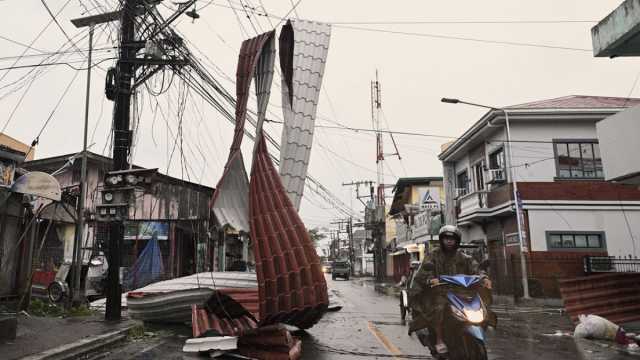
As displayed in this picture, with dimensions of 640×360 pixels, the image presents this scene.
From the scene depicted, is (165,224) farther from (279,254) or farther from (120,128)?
(279,254)

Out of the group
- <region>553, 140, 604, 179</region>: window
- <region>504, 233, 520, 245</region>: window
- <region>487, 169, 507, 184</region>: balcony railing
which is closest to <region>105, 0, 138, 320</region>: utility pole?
<region>504, 233, 520, 245</region>: window

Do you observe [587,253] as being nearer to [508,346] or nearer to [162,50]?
[508,346]

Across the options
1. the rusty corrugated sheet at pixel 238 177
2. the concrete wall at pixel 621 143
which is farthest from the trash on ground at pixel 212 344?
the concrete wall at pixel 621 143

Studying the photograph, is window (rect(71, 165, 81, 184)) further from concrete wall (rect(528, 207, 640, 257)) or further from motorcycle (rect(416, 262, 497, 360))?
motorcycle (rect(416, 262, 497, 360))

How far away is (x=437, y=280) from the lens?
549 centimetres

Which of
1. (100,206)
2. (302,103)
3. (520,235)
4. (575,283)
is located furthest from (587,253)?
(100,206)

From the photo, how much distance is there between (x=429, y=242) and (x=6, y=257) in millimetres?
26045

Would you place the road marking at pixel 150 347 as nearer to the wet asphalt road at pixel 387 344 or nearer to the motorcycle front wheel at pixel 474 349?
the wet asphalt road at pixel 387 344

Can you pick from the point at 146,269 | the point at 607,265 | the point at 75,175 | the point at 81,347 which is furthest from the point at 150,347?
the point at 75,175

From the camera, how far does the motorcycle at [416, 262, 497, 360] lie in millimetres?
5035

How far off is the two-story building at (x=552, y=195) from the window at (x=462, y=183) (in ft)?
13.0

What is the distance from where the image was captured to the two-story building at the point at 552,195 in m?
20.4

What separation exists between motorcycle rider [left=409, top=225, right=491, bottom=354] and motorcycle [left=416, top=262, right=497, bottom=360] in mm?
82

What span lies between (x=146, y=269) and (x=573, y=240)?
18790 mm
